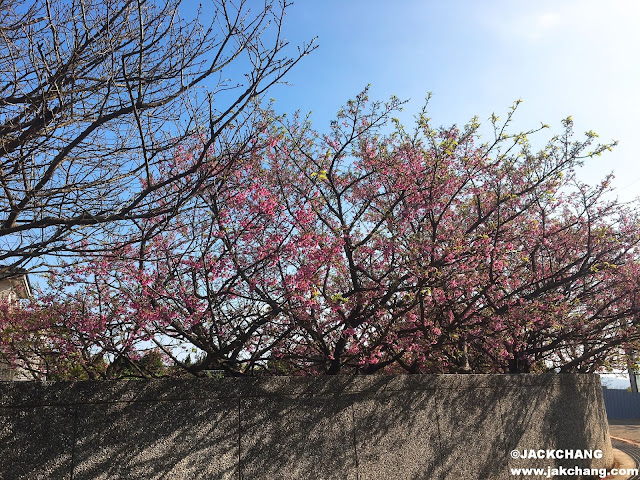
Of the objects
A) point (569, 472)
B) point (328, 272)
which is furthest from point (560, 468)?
point (328, 272)

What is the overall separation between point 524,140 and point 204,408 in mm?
5413

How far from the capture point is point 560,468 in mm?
7836

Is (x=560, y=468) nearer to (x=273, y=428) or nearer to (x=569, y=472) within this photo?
(x=569, y=472)

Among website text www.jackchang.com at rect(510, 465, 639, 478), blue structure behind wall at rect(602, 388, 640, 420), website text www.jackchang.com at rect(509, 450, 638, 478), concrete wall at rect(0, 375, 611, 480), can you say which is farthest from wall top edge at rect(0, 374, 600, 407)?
blue structure behind wall at rect(602, 388, 640, 420)

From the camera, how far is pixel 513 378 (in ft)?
24.4

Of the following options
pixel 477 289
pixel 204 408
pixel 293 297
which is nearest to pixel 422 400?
pixel 477 289

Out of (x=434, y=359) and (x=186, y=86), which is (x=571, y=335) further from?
(x=186, y=86)

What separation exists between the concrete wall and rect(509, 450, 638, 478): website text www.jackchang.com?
4.1 inches

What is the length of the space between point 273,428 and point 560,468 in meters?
5.95

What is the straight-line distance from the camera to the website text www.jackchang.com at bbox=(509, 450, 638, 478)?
23.2 feet

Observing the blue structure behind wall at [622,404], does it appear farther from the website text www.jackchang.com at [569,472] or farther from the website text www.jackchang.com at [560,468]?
the website text www.jackchang.com at [560,468]

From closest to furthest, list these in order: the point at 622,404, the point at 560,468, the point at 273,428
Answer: the point at 273,428 < the point at 560,468 < the point at 622,404

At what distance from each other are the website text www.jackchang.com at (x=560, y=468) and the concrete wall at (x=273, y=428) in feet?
0.34

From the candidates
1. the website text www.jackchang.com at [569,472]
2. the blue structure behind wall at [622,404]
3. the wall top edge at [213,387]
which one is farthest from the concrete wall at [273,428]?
the blue structure behind wall at [622,404]
